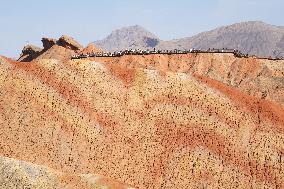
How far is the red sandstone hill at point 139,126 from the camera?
52312 millimetres

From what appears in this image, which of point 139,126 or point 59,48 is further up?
point 59,48

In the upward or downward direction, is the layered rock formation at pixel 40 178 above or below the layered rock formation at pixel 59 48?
below

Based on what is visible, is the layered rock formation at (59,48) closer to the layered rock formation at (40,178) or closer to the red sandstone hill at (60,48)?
the red sandstone hill at (60,48)

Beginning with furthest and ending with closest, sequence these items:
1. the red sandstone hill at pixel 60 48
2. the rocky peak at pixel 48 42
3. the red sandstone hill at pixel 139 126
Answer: the rocky peak at pixel 48 42 < the red sandstone hill at pixel 60 48 < the red sandstone hill at pixel 139 126

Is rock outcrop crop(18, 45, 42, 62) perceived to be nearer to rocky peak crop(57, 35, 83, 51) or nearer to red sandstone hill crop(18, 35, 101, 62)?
red sandstone hill crop(18, 35, 101, 62)

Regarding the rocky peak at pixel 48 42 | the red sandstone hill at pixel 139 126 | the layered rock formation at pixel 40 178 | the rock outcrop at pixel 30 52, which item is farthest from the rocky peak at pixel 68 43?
the layered rock formation at pixel 40 178

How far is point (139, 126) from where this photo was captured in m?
57.5

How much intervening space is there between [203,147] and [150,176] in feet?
27.0

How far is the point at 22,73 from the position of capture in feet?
195

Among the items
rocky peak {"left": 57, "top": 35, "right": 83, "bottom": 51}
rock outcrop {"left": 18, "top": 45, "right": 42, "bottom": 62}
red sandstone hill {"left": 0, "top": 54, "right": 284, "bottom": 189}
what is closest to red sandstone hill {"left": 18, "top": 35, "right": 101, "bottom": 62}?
rocky peak {"left": 57, "top": 35, "right": 83, "bottom": 51}

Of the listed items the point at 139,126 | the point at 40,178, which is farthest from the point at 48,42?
the point at 40,178

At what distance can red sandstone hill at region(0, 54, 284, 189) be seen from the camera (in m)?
52.3

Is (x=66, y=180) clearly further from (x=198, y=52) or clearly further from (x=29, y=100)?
(x=198, y=52)

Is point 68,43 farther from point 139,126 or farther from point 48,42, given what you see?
point 139,126
